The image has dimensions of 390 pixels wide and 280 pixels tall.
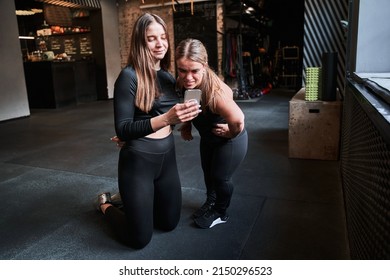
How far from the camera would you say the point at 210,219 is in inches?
91.3

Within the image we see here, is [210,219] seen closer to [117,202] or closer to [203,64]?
[117,202]

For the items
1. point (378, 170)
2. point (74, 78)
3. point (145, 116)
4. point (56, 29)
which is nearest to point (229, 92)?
point (145, 116)

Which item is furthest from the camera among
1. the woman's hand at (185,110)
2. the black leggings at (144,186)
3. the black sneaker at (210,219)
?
the black sneaker at (210,219)

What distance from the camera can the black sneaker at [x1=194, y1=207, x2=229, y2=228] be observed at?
2.30 metres

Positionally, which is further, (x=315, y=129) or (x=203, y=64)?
(x=315, y=129)

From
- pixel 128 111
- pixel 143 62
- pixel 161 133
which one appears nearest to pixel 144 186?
pixel 161 133

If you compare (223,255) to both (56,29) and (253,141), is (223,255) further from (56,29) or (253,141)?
(56,29)

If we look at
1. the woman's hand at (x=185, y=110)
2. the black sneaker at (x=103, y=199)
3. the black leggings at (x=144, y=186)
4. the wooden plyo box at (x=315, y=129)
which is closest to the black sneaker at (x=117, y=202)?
the black sneaker at (x=103, y=199)

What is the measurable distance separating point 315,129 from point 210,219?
195 centimetres

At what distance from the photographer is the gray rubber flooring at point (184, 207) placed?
2041mm

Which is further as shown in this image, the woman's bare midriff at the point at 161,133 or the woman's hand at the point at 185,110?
the woman's bare midriff at the point at 161,133

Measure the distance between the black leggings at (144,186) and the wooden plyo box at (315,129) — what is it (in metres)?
2.02

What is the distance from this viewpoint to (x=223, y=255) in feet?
6.42

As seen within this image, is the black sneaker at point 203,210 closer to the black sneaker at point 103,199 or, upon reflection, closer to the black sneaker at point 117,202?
the black sneaker at point 117,202
